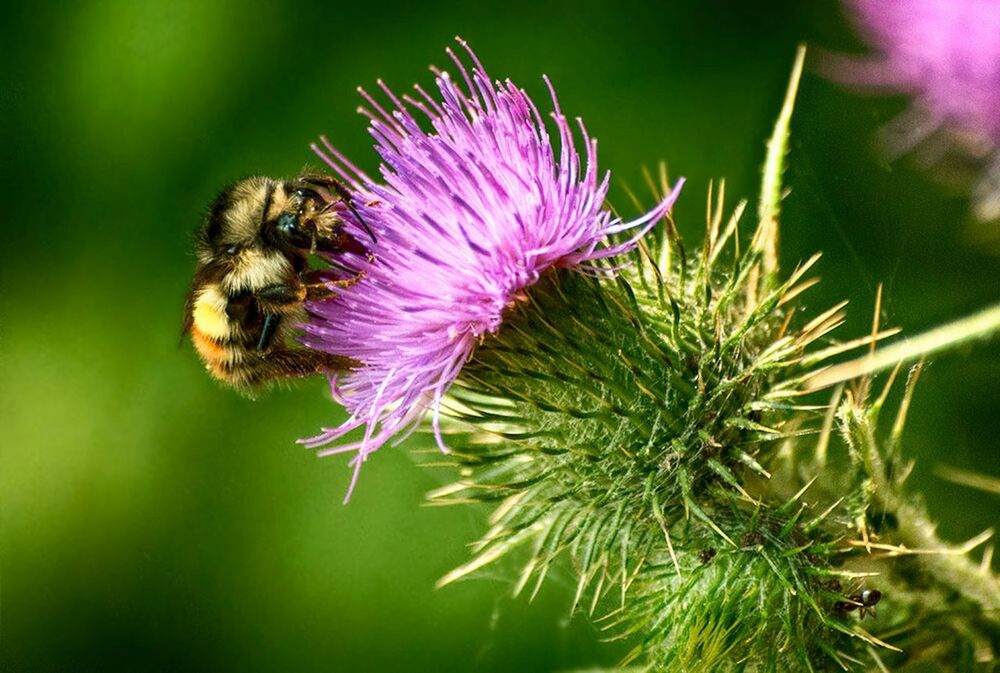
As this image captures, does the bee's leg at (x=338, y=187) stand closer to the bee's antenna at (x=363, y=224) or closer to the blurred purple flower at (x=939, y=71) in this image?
the bee's antenna at (x=363, y=224)

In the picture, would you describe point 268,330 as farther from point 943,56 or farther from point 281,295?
point 943,56

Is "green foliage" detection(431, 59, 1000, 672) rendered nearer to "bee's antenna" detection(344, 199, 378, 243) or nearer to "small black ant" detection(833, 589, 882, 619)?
"small black ant" detection(833, 589, 882, 619)

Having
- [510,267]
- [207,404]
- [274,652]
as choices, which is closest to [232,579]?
[274,652]

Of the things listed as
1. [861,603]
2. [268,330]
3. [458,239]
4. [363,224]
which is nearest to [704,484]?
[861,603]

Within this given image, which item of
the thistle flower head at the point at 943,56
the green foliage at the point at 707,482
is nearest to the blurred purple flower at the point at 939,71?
the thistle flower head at the point at 943,56

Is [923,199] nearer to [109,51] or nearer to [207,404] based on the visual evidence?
[207,404]

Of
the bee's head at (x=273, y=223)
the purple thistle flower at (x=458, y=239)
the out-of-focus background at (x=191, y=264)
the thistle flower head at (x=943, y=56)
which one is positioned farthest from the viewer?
the out-of-focus background at (x=191, y=264)
